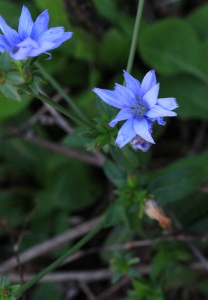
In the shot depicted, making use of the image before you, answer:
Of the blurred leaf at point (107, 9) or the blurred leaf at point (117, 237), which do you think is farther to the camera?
the blurred leaf at point (107, 9)

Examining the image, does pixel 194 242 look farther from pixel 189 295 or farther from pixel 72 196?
pixel 72 196

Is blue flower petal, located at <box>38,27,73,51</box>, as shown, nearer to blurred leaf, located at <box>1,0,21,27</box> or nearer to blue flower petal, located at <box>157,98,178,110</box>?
blue flower petal, located at <box>157,98,178,110</box>

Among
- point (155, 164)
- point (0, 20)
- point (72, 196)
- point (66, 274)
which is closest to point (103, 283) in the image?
point (66, 274)

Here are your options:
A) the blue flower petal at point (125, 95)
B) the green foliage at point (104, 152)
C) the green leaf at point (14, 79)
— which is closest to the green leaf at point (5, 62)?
the green leaf at point (14, 79)

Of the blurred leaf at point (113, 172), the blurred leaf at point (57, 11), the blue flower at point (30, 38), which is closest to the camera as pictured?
the blue flower at point (30, 38)

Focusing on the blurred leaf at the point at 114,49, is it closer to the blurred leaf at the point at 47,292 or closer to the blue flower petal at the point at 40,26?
the blue flower petal at the point at 40,26

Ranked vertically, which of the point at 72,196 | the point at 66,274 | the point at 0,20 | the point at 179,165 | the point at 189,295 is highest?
the point at 0,20

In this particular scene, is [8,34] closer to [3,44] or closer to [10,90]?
[3,44]
